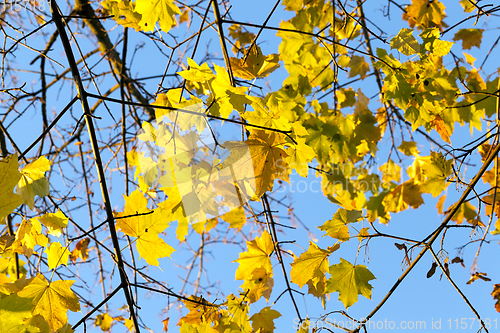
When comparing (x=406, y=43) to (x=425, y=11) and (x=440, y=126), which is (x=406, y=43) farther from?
(x=425, y=11)

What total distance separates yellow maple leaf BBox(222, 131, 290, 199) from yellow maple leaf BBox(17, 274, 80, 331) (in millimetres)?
704

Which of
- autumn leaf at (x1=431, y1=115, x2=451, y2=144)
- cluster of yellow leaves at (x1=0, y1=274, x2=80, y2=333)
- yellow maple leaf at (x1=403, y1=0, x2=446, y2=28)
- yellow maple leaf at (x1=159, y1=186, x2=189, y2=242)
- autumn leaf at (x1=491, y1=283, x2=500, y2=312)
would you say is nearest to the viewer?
cluster of yellow leaves at (x1=0, y1=274, x2=80, y2=333)

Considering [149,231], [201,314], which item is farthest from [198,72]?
[201,314]

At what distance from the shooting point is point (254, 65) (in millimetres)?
1306

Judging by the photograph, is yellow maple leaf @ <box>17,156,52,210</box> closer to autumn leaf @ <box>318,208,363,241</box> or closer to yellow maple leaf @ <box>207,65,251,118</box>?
yellow maple leaf @ <box>207,65,251,118</box>

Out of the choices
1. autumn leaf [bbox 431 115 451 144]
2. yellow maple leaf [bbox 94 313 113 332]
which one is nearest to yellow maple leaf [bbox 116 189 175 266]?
autumn leaf [bbox 431 115 451 144]

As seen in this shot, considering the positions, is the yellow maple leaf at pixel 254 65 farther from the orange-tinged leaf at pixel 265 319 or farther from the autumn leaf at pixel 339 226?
the orange-tinged leaf at pixel 265 319

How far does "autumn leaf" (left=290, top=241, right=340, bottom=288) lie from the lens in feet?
4.34

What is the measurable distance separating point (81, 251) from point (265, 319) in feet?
4.83

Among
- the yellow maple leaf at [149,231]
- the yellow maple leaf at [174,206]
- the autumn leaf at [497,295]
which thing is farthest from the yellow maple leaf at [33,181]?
the autumn leaf at [497,295]

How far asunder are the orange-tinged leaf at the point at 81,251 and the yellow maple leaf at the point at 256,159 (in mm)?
1632

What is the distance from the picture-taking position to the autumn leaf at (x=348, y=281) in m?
1.27

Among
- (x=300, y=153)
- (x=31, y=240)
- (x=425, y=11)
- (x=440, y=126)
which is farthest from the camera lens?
(x=425, y=11)

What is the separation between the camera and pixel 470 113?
2061mm
